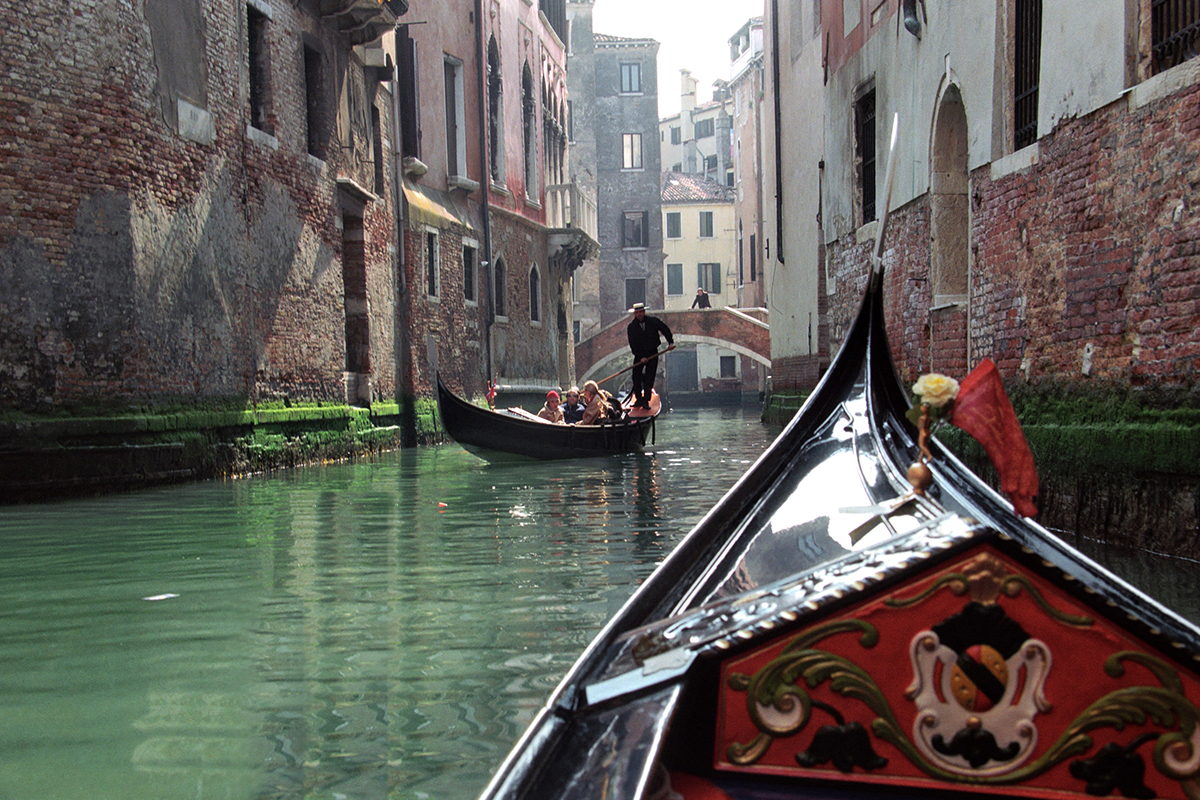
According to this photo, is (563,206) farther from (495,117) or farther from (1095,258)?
(1095,258)

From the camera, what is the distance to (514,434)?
9078 mm

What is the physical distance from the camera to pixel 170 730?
2307mm

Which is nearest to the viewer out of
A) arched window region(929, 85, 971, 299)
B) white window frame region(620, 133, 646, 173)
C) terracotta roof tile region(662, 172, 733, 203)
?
arched window region(929, 85, 971, 299)

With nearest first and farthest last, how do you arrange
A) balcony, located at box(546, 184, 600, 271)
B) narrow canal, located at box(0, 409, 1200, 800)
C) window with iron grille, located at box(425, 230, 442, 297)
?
narrow canal, located at box(0, 409, 1200, 800)
window with iron grille, located at box(425, 230, 442, 297)
balcony, located at box(546, 184, 600, 271)

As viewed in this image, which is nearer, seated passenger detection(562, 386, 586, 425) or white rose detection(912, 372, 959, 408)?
white rose detection(912, 372, 959, 408)

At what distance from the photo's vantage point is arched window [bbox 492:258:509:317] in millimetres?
15594

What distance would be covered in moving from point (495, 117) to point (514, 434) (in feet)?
25.4

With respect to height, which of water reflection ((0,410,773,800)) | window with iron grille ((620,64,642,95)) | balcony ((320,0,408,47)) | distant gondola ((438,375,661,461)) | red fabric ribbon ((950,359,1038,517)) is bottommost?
water reflection ((0,410,773,800))

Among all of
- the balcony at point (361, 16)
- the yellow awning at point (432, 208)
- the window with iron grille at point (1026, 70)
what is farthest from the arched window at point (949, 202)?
the yellow awning at point (432, 208)

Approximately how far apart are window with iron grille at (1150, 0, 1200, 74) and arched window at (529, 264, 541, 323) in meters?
13.2

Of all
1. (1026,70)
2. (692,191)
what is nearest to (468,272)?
(1026,70)

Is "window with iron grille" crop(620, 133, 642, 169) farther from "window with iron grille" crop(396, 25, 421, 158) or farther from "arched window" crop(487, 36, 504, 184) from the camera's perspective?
"window with iron grille" crop(396, 25, 421, 158)

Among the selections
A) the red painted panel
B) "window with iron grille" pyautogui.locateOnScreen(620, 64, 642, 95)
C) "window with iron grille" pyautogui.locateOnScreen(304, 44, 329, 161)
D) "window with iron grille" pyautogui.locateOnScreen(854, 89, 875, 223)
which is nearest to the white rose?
the red painted panel

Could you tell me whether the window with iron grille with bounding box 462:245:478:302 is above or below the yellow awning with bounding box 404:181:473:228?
below
